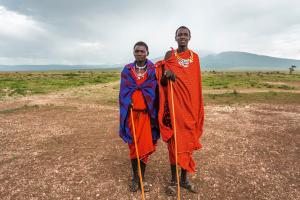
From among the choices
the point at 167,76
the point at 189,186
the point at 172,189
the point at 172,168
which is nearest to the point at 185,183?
the point at 189,186

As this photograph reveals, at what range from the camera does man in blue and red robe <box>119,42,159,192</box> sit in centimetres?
414

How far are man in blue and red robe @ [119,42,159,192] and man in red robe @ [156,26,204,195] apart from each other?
0.14 meters

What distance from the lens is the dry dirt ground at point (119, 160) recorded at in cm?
459

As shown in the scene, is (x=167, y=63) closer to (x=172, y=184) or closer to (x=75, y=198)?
(x=172, y=184)

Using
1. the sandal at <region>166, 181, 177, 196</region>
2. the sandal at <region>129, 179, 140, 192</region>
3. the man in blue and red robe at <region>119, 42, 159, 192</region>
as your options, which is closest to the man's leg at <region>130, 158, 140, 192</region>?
the sandal at <region>129, 179, 140, 192</region>

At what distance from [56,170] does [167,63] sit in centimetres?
342

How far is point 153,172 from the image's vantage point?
5305mm

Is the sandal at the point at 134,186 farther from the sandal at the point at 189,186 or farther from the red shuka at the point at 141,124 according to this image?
the sandal at the point at 189,186

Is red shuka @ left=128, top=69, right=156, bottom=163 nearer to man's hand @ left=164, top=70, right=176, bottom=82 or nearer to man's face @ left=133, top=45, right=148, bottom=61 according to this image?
man's face @ left=133, top=45, right=148, bottom=61

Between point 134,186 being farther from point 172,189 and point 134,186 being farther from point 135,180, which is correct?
point 172,189

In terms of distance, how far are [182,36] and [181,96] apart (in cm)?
99

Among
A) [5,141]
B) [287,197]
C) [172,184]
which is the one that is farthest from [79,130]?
[287,197]

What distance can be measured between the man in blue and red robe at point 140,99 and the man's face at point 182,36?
0.56m

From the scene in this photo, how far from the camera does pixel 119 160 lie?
19.6 ft
